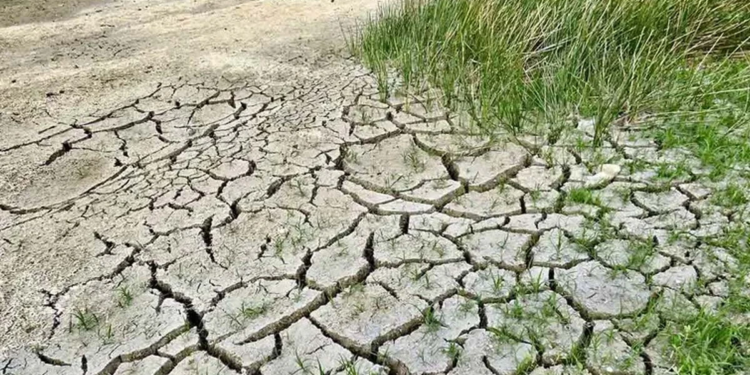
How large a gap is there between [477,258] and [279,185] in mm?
919

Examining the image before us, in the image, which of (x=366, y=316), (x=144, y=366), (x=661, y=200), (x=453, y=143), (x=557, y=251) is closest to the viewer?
(x=144, y=366)

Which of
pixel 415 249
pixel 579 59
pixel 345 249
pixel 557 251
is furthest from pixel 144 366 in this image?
pixel 579 59

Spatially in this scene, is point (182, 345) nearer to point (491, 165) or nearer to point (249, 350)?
point (249, 350)

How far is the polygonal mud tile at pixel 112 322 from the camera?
75.4 inches

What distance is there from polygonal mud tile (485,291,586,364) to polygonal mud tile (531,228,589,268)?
0.16 m

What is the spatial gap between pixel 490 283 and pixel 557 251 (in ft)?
0.92

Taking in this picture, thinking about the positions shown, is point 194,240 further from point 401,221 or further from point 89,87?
point 89,87

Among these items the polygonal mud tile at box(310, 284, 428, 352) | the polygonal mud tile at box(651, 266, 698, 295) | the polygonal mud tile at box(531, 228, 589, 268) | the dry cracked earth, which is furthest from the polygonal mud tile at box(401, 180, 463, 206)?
the polygonal mud tile at box(651, 266, 698, 295)

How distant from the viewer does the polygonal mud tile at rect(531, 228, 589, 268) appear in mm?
2174

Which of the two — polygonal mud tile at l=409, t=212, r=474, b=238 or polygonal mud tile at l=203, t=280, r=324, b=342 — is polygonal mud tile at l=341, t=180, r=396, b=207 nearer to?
polygonal mud tile at l=409, t=212, r=474, b=238

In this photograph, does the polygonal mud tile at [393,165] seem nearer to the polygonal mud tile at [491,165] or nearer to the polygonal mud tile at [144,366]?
the polygonal mud tile at [491,165]

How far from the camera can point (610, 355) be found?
179 cm

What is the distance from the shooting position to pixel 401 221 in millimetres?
2461

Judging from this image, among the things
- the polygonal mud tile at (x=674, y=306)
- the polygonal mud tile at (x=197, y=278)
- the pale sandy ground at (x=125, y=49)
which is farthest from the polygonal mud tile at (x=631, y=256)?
the pale sandy ground at (x=125, y=49)
